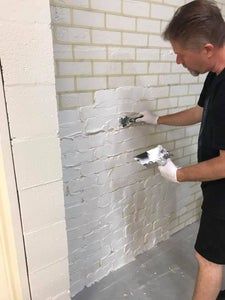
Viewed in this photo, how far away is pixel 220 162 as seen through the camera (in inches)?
46.3

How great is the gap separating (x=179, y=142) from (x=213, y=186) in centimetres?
83

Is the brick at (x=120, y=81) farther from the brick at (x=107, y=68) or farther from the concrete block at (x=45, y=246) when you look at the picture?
the concrete block at (x=45, y=246)

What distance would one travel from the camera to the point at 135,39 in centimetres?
160

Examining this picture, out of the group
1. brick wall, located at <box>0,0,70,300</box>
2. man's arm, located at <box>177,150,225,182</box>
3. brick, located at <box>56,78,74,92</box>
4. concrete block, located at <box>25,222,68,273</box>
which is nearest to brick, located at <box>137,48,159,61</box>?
brick, located at <box>56,78,74,92</box>

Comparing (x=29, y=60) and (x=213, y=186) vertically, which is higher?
(x=29, y=60)

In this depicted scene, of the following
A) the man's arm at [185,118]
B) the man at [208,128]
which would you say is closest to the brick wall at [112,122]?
the man's arm at [185,118]

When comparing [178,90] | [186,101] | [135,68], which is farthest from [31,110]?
[186,101]

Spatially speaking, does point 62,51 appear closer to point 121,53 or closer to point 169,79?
point 121,53

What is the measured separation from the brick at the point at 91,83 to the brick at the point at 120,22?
0.27 meters

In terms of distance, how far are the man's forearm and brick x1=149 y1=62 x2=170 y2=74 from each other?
728mm

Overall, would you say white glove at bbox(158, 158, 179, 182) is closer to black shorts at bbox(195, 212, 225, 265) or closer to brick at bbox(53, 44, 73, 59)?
black shorts at bbox(195, 212, 225, 265)

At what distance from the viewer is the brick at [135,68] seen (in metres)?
1.60

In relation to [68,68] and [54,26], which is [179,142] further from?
[54,26]

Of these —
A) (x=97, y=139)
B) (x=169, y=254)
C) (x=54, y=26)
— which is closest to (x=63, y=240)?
(x=97, y=139)
